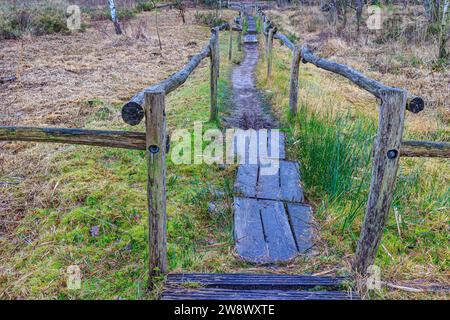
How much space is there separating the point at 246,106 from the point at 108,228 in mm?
4275

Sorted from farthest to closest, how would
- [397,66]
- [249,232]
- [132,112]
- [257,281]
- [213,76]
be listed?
[397,66] → [213,76] → [249,232] → [257,281] → [132,112]

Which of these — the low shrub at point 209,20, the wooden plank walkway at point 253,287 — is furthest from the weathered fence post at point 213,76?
the low shrub at point 209,20

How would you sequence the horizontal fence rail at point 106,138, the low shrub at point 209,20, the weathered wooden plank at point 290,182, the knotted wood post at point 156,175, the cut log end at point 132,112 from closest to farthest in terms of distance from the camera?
the cut log end at point 132,112, the knotted wood post at point 156,175, the horizontal fence rail at point 106,138, the weathered wooden plank at point 290,182, the low shrub at point 209,20

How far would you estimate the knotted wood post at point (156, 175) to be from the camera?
237 centimetres

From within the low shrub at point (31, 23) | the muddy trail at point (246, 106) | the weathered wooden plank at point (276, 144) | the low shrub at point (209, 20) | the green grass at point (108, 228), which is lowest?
the green grass at point (108, 228)

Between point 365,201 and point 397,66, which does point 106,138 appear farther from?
point 397,66

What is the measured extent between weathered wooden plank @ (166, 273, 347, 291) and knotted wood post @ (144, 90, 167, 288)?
17 centimetres

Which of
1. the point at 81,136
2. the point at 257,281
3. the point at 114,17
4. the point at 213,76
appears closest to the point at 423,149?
the point at 257,281

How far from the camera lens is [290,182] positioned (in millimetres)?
4207

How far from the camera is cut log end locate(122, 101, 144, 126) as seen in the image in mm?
2271

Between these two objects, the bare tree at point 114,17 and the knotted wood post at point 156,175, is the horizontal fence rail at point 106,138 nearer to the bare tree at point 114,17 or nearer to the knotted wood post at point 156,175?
the knotted wood post at point 156,175

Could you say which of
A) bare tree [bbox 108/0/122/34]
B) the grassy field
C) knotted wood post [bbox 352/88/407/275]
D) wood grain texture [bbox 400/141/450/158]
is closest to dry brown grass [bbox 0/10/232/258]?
bare tree [bbox 108/0/122/34]

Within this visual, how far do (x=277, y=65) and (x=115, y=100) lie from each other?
14.8 ft

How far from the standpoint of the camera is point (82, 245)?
329 cm
